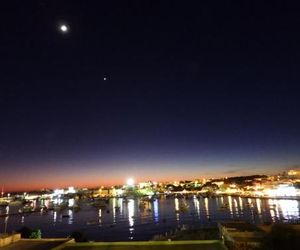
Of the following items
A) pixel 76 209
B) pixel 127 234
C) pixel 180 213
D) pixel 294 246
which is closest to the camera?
pixel 294 246

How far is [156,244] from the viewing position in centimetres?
1783

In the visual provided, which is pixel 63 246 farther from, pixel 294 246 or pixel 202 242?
pixel 294 246

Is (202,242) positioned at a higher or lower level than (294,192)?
lower

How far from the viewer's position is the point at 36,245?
1869 centimetres

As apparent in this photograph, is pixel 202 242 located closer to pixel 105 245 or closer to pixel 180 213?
pixel 105 245

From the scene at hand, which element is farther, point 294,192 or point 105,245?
point 294,192

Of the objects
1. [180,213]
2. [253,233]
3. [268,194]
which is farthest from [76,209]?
[253,233]

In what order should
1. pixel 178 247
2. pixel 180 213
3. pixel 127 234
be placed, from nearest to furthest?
pixel 178 247
pixel 127 234
pixel 180 213

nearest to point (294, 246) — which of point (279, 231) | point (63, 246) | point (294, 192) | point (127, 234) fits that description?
point (279, 231)

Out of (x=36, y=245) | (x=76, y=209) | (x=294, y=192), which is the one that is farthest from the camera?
(x=294, y=192)

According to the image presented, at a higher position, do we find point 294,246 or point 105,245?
point 105,245

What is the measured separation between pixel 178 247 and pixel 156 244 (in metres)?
1.42

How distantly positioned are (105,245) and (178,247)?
13.8ft

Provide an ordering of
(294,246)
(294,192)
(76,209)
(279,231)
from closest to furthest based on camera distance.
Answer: (294,246), (279,231), (76,209), (294,192)
